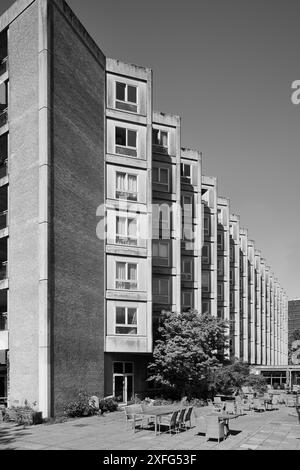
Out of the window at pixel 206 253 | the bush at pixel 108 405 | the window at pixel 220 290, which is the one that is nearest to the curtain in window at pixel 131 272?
the bush at pixel 108 405

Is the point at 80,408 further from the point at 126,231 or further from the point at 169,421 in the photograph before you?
the point at 126,231

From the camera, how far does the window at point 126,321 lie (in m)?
34.0

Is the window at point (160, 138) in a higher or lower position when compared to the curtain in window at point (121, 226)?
higher

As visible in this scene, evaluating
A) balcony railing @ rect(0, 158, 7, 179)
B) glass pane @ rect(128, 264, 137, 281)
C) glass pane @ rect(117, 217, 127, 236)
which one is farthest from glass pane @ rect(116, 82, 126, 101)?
glass pane @ rect(128, 264, 137, 281)

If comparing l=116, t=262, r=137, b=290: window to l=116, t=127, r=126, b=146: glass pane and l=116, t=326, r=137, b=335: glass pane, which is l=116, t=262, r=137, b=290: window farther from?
l=116, t=127, r=126, b=146: glass pane

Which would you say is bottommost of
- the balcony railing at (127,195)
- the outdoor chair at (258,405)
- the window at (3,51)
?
the outdoor chair at (258,405)

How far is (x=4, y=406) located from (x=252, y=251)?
56998mm

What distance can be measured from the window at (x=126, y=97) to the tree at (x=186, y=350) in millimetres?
15426

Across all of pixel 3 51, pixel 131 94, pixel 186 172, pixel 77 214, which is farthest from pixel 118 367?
pixel 3 51

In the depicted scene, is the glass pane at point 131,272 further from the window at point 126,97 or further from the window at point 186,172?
the window at point 186,172

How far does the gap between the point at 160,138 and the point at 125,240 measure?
1043 centimetres

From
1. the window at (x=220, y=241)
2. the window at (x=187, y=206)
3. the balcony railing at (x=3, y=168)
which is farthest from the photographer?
the window at (x=220, y=241)

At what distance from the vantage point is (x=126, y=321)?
113 ft
